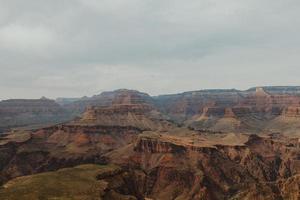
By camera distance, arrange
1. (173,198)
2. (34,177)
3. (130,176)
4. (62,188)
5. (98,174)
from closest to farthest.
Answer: (62,188) → (34,177) → (98,174) → (130,176) → (173,198)

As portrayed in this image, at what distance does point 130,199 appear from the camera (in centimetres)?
12481

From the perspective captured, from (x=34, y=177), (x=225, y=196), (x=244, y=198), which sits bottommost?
(x=225, y=196)

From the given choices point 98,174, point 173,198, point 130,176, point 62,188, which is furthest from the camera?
point 173,198

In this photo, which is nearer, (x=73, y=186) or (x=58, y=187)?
(x=58, y=187)

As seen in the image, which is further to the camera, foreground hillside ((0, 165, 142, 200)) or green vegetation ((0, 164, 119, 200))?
foreground hillside ((0, 165, 142, 200))

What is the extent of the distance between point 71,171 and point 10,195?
33.3m

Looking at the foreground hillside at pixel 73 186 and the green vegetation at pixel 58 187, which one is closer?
the green vegetation at pixel 58 187

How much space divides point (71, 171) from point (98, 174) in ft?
30.1

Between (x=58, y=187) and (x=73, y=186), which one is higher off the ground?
(x=58, y=187)

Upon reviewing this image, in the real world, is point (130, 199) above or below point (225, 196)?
above

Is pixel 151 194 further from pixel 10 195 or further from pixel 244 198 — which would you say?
pixel 10 195

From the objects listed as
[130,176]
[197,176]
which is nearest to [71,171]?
[130,176]

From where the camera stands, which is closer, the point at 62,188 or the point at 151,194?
the point at 62,188

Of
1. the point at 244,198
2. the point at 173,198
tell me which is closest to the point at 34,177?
the point at 244,198
